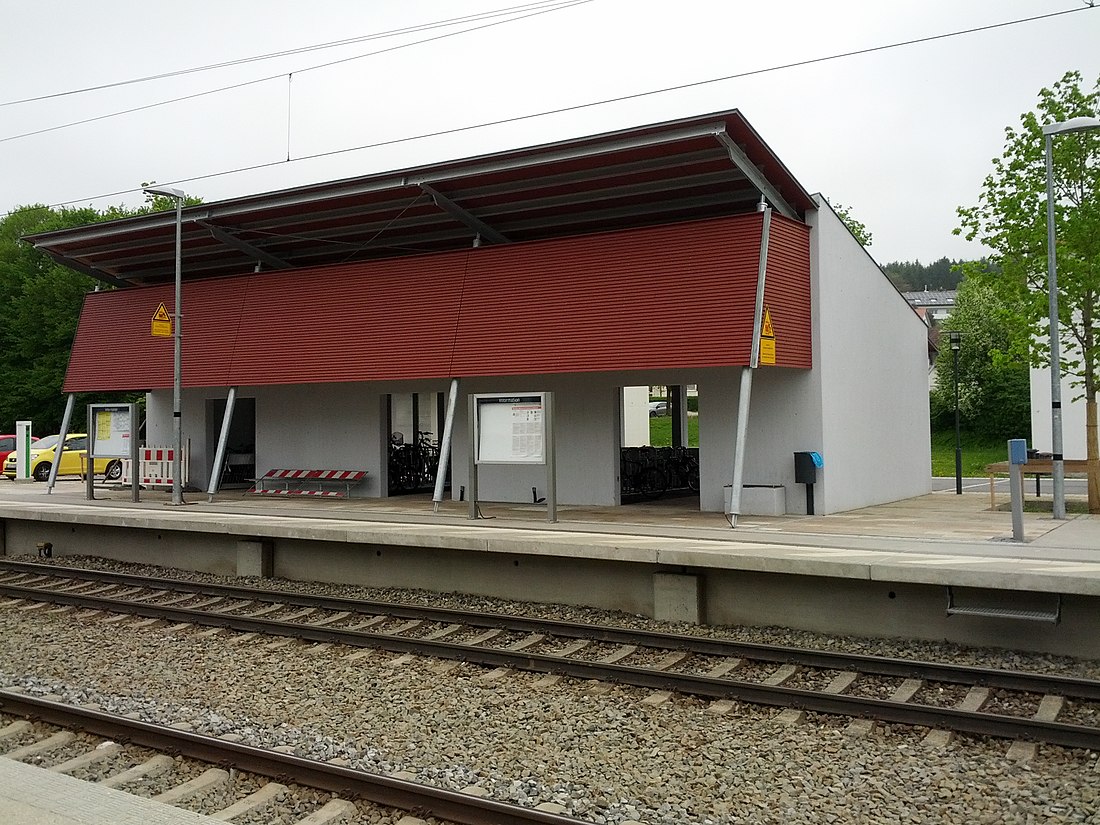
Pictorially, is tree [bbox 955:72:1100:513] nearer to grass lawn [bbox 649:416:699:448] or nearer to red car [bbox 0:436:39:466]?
grass lawn [bbox 649:416:699:448]

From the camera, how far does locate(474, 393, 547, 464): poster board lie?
14.4m

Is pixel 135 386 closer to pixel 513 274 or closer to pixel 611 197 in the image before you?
pixel 513 274

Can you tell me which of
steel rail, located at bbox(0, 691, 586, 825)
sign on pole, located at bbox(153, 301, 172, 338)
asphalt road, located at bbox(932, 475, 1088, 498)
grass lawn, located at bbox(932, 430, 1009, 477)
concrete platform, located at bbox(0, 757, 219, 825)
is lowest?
steel rail, located at bbox(0, 691, 586, 825)

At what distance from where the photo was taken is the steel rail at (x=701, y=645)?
26.3 ft

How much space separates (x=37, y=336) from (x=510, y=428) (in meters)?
39.6

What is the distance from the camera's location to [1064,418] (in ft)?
104

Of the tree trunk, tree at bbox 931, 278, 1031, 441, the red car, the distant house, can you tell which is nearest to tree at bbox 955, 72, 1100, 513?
the tree trunk

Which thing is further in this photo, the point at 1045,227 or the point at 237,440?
the point at 237,440

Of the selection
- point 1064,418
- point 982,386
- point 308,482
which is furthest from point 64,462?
point 982,386

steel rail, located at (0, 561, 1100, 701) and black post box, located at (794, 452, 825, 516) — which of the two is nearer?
steel rail, located at (0, 561, 1100, 701)

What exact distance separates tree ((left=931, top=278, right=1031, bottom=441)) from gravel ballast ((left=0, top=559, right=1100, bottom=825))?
127 feet

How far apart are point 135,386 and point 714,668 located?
1715 centimetres

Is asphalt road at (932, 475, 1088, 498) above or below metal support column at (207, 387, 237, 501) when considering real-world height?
below

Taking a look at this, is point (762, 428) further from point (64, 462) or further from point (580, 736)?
point (64, 462)
